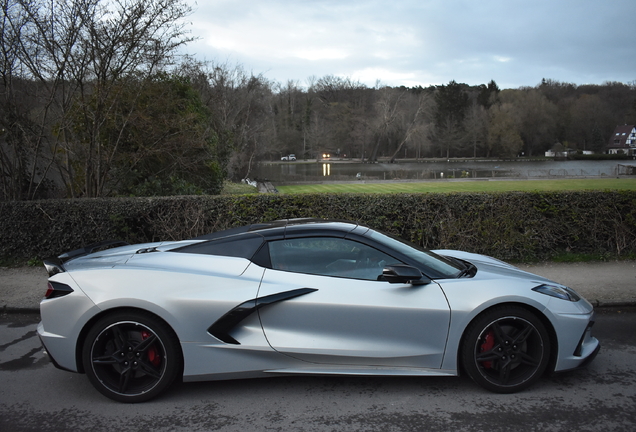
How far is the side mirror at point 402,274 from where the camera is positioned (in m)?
3.49

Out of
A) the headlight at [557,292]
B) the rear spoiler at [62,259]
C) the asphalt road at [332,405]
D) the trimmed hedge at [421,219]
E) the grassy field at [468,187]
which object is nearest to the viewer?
the asphalt road at [332,405]

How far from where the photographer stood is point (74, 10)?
31.6 ft

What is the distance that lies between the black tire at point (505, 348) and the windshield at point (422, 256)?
0.47m

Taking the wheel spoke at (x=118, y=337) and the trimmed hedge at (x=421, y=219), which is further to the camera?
the trimmed hedge at (x=421, y=219)

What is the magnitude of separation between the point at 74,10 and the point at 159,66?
2538mm

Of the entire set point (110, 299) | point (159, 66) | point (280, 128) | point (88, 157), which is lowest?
point (110, 299)

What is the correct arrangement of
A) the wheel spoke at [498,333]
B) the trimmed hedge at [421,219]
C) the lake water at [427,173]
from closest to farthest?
the wheel spoke at [498,333] → the trimmed hedge at [421,219] → the lake water at [427,173]

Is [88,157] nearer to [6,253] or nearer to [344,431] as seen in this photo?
[6,253]

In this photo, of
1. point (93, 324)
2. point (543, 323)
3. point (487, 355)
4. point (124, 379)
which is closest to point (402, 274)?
point (487, 355)

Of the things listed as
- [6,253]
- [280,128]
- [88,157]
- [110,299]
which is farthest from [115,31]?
[280,128]

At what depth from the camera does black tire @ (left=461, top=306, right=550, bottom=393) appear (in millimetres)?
3578

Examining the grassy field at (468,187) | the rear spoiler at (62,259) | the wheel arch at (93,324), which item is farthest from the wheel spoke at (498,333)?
the grassy field at (468,187)

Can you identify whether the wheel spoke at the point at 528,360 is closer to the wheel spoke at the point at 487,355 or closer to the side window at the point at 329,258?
the wheel spoke at the point at 487,355

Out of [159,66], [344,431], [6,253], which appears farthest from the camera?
[159,66]
